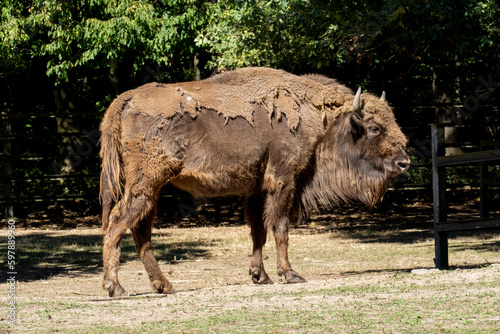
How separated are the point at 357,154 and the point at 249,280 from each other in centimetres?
213

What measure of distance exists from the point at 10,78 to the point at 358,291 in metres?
16.5

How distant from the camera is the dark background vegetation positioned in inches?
525

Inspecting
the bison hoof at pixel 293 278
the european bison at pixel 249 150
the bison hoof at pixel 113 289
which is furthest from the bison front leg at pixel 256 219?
the bison hoof at pixel 113 289

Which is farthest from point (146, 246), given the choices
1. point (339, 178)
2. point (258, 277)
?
point (339, 178)

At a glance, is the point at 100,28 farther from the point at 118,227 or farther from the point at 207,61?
the point at 118,227

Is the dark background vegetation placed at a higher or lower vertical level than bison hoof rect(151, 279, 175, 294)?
higher

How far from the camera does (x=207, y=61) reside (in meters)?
18.4

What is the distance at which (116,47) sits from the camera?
55.5ft

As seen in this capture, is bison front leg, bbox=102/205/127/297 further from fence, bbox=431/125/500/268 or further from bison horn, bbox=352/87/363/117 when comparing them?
fence, bbox=431/125/500/268

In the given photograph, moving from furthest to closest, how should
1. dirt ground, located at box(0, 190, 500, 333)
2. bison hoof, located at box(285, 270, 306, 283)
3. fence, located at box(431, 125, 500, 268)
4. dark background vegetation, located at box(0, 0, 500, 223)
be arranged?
1. dark background vegetation, located at box(0, 0, 500, 223)
2. fence, located at box(431, 125, 500, 268)
3. bison hoof, located at box(285, 270, 306, 283)
4. dirt ground, located at box(0, 190, 500, 333)

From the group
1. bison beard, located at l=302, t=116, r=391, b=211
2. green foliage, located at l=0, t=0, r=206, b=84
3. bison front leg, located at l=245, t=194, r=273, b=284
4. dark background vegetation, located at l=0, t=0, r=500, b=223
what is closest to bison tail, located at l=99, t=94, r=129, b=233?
bison front leg, located at l=245, t=194, r=273, b=284

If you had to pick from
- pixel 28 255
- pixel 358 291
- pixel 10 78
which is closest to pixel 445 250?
pixel 358 291

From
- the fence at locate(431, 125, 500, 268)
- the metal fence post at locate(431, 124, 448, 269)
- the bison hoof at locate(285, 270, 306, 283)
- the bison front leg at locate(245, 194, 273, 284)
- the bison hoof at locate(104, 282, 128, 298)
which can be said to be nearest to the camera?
the bison hoof at locate(104, 282, 128, 298)

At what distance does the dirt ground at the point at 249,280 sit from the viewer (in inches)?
234
